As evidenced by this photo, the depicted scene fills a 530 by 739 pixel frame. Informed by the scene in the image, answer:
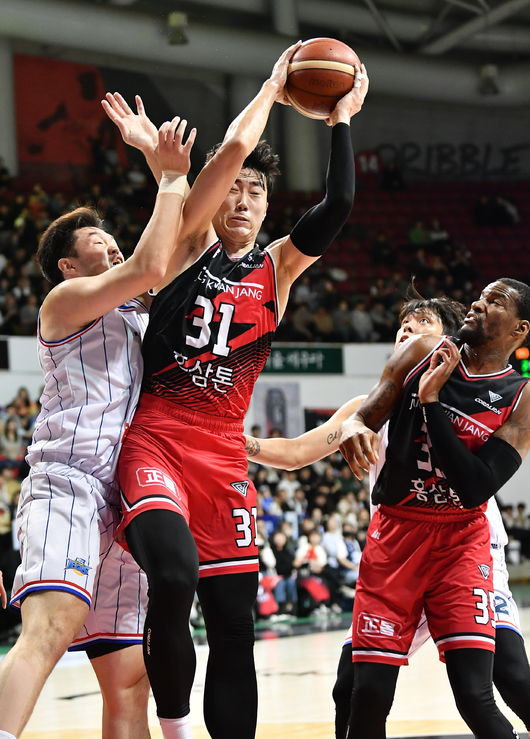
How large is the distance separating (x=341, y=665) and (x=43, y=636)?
55.9 inches

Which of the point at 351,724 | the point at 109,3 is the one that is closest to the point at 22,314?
the point at 109,3

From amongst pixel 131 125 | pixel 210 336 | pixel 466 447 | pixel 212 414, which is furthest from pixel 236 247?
pixel 466 447

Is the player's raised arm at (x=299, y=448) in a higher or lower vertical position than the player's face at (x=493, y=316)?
lower

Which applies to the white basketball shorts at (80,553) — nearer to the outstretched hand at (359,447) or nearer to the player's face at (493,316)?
the outstretched hand at (359,447)

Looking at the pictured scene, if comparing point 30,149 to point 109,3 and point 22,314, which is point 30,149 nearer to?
point 109,3

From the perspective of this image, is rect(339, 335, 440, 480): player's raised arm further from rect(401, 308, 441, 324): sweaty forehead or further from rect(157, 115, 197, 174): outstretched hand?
rect(157, 115, 197, 174): outstretched hand

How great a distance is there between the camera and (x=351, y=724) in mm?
3729

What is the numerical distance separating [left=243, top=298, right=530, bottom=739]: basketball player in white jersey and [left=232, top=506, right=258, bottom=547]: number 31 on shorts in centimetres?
68

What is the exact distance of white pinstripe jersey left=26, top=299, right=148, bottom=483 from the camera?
3.65 m

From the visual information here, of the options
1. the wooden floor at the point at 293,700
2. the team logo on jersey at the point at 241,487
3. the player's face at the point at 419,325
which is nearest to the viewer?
the team logo on jersey at the point at 241,487

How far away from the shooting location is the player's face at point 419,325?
15.8 feet

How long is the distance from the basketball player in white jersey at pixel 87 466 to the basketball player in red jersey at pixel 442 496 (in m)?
0.87

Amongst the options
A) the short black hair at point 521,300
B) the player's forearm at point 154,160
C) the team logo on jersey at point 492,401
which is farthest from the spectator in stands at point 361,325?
the player's forearm at point 154,160

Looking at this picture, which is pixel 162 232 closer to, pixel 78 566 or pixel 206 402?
pixel 206 402
